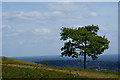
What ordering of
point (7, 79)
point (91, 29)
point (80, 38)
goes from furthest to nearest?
point (91, 29), point (80, 38), point (7, 79)

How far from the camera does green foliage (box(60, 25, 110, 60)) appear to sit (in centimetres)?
4828

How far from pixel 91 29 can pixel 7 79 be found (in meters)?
31.0

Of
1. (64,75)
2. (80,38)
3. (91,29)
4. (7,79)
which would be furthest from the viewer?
(91,29)

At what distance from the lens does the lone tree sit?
48312 mm

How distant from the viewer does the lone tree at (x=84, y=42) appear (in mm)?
48312

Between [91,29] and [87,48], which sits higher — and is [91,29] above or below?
above

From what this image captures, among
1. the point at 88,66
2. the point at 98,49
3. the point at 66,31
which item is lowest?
the point at 88,66

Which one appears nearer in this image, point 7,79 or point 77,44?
point 7,79

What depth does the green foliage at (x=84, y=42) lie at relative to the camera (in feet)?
158

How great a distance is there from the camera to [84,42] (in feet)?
162

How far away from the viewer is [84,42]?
49.5 meters

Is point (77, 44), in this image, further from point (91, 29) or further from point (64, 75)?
point (64, 75)

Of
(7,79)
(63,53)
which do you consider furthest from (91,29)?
(7,79)

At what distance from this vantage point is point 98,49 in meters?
48.8
